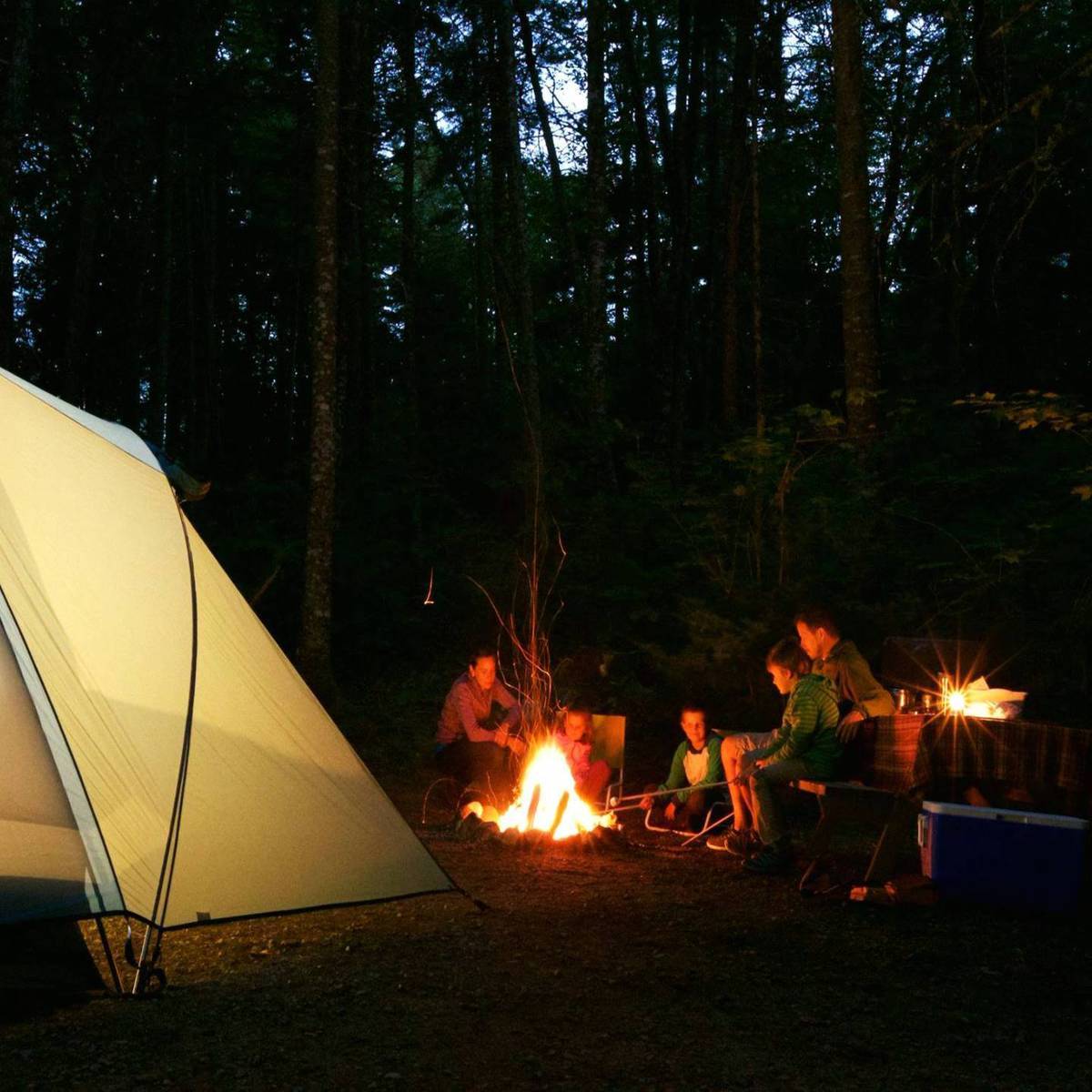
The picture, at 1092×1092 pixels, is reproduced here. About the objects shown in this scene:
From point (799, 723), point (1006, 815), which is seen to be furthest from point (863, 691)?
point (1006, 815)

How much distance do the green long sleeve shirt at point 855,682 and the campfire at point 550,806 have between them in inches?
64.0

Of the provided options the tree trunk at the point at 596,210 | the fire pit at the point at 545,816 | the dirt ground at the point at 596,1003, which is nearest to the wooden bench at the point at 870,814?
the dirt ground at the point at 596,1003

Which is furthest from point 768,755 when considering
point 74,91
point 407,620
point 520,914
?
point 74,91

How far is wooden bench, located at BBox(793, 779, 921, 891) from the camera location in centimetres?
561

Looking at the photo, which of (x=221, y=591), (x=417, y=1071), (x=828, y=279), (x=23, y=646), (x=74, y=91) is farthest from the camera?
(x=828, y=279)

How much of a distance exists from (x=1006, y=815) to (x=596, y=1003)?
8.12ft

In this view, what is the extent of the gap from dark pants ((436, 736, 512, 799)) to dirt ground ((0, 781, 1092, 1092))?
6.25 feet

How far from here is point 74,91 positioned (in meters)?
14.9

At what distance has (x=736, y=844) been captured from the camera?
21.4 ft

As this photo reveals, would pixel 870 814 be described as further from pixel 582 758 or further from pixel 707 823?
pixel 582 758

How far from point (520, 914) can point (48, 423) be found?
2848mm

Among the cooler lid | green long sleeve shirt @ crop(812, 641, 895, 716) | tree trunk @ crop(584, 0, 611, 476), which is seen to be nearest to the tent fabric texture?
the cooler lid

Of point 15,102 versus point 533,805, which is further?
point 15,102

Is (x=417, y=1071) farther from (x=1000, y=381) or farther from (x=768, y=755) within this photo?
(x=1000, y=381)
